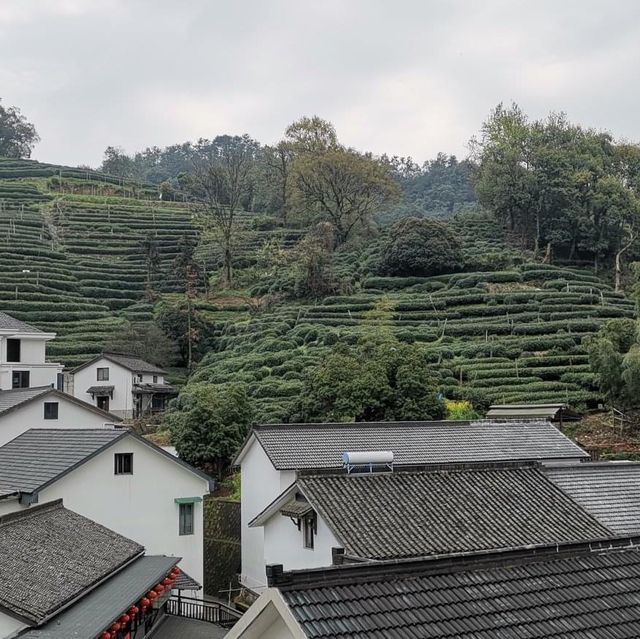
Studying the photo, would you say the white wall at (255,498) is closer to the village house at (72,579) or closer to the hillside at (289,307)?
the village house at (72,579)

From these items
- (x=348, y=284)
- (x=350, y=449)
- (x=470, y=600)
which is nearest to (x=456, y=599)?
(x=470, y=600)

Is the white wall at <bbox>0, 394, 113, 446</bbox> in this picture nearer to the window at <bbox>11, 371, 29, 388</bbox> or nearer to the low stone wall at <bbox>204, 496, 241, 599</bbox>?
the low stone wall at <bbox>204, 496, 241, 599</bbox>

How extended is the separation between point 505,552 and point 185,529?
1516 cm

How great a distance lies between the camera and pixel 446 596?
7402 millimetres

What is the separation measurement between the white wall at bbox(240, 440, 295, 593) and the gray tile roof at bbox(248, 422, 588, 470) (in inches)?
22.4

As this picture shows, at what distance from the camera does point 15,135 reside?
403 feet

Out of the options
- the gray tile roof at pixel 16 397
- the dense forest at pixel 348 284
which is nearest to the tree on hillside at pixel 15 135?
the dense forest at pixel 348 284

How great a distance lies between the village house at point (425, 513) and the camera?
15008 millimetres

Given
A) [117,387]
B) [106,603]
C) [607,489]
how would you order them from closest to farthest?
[106,603] → [607,489] → [117,387]

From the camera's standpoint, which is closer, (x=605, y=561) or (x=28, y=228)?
(x=605, y=561)

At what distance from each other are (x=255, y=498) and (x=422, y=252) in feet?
124

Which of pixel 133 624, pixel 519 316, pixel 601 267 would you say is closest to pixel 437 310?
pixel 519 316

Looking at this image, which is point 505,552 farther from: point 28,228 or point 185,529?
point 28,228

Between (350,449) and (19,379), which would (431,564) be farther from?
(19,379)
